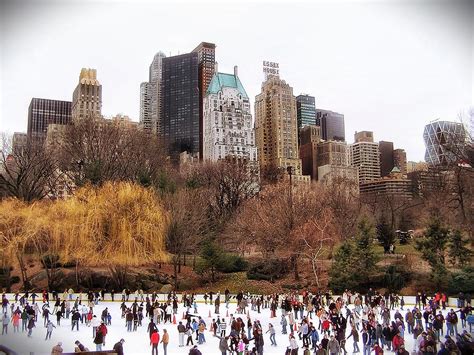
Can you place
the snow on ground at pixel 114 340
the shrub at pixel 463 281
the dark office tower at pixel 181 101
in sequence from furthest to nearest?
1. the dark office tower at pixel 181 101
2. the shrub at pixel 463 281
3. the snow on ground at pixel 114 340

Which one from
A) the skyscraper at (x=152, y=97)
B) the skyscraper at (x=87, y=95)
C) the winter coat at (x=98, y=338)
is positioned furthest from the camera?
the skyscraper at (x=152, y=97)

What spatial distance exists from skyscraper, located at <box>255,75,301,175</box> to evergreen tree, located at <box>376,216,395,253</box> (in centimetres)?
9815

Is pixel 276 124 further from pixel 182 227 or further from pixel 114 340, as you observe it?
pixel 114 340

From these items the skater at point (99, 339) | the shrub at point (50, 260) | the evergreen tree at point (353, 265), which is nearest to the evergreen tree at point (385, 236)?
the evergreen tree at point (353, 265)

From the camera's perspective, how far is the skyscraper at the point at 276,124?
13900cm

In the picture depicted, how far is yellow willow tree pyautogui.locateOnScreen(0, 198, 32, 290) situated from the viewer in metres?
26.1

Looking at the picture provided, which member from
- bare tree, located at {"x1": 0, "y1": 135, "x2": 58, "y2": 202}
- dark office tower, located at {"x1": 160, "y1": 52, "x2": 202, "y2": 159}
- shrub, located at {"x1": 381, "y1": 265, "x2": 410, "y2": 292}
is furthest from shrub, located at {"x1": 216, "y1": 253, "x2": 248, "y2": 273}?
dark office tower, located at {"x1": 160, "y1": 52, "x2": 202, "y2": 159}

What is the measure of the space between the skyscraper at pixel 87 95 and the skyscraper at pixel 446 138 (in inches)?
3575

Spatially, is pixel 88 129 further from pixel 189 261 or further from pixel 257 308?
pixel 257 308

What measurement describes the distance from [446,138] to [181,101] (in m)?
134

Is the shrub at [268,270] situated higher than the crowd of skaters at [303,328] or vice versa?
the shrub at [268,270]

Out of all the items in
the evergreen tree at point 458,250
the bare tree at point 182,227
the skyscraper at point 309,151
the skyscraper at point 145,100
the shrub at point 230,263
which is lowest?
the shrub at point 230,263

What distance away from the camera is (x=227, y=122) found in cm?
11738

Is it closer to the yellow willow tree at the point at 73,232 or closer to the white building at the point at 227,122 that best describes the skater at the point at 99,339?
the yellow willow tree at the point at 73,232
